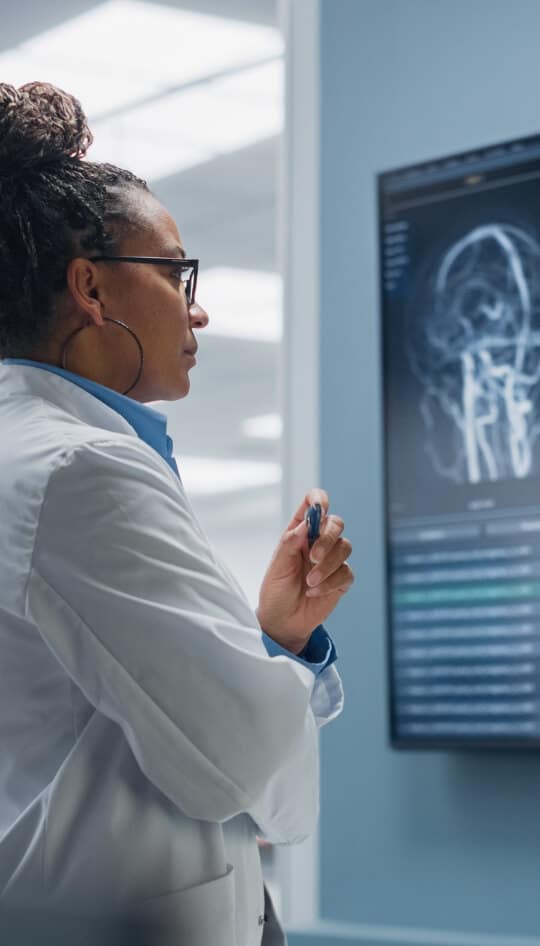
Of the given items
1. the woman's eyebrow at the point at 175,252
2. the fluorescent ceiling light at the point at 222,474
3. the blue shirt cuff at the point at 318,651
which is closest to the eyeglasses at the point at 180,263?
the woman's eyebrow at the point at 175,252

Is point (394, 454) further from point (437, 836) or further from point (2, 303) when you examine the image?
point (2, 303)

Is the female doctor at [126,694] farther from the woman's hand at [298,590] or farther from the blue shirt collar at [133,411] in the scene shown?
the woman's hand at [298,590]

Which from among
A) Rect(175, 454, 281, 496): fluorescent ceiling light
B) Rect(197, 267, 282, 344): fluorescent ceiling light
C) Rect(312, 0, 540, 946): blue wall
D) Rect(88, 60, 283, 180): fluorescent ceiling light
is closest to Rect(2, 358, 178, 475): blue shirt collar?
Rect(312, 0, 540, 946): blue wall

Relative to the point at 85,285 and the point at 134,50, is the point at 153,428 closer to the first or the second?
the point at 85,285

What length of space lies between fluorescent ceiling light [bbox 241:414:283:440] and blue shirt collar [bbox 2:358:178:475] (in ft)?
19.5

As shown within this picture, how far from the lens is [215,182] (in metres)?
4.38

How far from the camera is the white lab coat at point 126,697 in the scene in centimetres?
95

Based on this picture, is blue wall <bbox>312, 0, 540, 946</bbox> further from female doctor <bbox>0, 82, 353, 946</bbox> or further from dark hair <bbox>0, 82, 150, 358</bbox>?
dark hair <bbox>0, 82, 150, 358</bbox>

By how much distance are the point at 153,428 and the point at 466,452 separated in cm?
122

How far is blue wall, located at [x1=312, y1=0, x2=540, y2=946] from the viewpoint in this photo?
2.28 m

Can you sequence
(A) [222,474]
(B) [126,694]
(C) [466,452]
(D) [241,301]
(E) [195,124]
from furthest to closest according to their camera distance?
(A) [222,474] < (D) [241,301] < (E) [195,124] < (C) [466,452] < (B) [126,694]

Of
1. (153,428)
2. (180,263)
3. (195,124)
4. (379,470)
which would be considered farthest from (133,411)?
(195,124)

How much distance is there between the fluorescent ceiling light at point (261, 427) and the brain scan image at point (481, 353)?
4747mm

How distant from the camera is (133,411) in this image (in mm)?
1170
